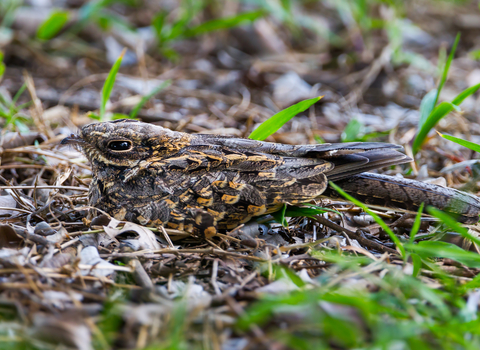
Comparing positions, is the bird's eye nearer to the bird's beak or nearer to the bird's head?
the bird's head

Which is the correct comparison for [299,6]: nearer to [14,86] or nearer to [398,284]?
[14,86]

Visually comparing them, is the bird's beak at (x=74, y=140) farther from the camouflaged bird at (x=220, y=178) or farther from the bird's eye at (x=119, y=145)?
the bird's eye at (x=119, y=145)

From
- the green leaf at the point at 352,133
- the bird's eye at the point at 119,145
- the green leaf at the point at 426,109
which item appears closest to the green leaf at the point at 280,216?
the bird's eye at the point at 119,145

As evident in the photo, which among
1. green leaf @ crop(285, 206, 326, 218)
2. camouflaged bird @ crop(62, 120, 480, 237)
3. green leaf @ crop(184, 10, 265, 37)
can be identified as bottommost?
green leaf @ crop(285, 206, 326, 218)

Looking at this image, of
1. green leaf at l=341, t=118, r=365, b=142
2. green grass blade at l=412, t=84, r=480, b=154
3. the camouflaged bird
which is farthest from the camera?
green leaf at l=341, t=118, r=365, b=142

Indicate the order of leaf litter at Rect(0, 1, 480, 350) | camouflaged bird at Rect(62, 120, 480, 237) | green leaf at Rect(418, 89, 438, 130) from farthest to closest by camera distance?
green leaf at Rect(418, 89, 438, 130), camouflaged bird at Rect(62, 120, 480, 237), leaf litter at Rect(0, 1, 480, 350)

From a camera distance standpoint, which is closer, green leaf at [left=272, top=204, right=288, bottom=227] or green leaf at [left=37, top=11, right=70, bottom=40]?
green leaf at [left=272, top=204, right=288, bottom=227]

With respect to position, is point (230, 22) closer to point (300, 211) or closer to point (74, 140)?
point (74, 140)

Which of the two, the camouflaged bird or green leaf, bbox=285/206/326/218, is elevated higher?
the camouflaged bird

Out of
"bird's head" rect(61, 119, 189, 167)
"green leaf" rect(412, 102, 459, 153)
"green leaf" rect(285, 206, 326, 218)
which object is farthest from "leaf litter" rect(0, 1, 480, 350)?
"bird's head" rect(61, 119, 189, 167)
